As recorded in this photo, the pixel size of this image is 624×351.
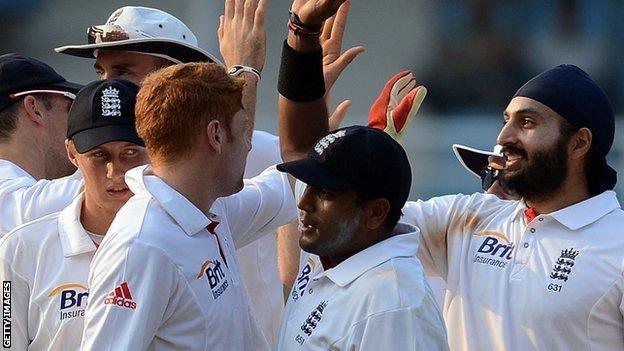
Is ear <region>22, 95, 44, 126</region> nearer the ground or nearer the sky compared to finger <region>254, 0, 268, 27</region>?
nearer the ground

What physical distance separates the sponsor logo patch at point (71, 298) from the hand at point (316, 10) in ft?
3.32

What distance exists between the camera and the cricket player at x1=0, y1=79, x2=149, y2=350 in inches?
128

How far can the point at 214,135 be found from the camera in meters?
3.10

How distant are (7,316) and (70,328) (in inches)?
6.9

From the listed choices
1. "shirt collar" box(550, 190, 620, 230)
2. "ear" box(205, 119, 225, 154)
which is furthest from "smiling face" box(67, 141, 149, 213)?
"shirt collar" box(550, 190, 620, 230)

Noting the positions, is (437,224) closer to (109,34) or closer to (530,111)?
(530,111)

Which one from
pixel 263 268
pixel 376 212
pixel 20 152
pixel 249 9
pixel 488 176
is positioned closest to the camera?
pixel 376 212

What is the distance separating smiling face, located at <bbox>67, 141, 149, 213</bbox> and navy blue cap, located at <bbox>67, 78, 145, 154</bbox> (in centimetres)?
2

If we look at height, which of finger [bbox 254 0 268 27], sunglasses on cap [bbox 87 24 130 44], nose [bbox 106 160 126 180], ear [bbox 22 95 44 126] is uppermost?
finger [bbox 254 0 268 27]

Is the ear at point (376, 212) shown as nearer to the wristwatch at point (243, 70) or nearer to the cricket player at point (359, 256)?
the cricket player at point (359, 256)

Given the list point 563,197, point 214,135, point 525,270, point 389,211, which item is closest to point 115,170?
point 214,135

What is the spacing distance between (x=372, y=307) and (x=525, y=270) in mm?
866

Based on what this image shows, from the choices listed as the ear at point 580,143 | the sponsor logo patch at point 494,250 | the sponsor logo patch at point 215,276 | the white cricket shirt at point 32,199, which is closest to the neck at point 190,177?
the sponsor logo patch at point 215,276

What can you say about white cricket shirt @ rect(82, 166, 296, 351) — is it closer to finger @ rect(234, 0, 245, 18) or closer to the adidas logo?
the adidas logo
